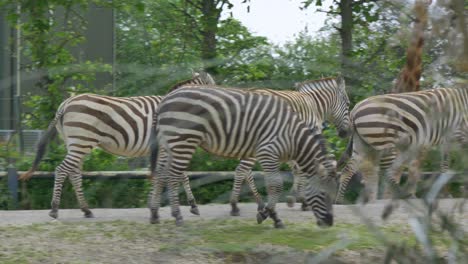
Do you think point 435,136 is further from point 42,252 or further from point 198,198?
point 198,198

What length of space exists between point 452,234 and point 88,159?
9.53 meters

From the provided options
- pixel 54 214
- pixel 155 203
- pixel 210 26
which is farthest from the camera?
pixel 54 214

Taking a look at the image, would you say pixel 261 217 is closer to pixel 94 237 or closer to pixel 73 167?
pixel 94 237

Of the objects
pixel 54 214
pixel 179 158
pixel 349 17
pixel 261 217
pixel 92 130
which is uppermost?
pixel 349 17

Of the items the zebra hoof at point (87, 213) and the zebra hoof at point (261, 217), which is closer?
the zebra hoof at point (261, 217)

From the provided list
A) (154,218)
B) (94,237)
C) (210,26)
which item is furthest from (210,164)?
(210,26)

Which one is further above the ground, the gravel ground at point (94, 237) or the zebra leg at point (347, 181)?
the zebra leg at point (347, 181)

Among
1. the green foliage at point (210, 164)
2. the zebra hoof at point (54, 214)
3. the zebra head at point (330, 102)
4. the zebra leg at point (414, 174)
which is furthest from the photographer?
the zebra head at point (330, 102)

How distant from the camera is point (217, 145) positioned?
23.8 feet

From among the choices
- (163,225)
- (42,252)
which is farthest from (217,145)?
(42,252)

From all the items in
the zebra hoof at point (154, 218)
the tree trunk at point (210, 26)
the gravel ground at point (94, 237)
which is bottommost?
the gravel ground at point (94, 237)

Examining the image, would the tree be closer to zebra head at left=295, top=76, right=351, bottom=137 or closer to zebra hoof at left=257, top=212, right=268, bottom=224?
zebra hoof at left=257, top=212, right=268, bottom=224

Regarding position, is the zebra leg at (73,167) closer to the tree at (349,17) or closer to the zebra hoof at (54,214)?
the zebra hoof at (54,214)

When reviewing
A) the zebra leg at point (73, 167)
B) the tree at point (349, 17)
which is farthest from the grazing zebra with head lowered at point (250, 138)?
the tree at point (349, 17)
